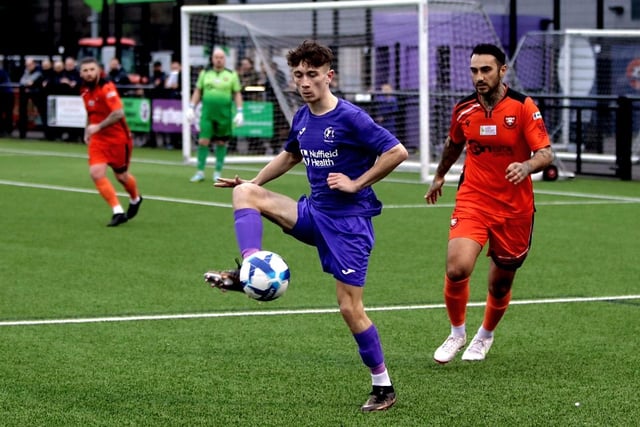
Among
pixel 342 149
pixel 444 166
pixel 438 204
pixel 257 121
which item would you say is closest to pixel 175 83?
pixel 257 121

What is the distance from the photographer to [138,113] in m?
31.1

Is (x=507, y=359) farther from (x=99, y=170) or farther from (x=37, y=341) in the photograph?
(x=99, y=170)

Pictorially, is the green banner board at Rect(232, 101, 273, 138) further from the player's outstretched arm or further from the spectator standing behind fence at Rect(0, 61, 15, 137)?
the player's outstretched arm

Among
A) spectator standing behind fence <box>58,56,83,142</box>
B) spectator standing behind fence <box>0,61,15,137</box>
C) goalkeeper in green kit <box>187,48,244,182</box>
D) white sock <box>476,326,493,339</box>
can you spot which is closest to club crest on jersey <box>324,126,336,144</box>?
white sock <box>476,326,493,339</box>

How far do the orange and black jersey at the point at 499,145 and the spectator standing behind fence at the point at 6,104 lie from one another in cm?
2818

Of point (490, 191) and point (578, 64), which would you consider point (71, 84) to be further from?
point (490, 191)

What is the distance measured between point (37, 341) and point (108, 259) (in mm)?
4156

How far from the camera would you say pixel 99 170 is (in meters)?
15.9

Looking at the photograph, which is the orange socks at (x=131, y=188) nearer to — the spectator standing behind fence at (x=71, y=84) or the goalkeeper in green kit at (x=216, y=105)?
the goalkeeper in green kit at (x=216, y=105)

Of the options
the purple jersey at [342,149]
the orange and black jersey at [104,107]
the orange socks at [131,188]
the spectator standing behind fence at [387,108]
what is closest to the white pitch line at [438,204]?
the orange socks at [131,188]

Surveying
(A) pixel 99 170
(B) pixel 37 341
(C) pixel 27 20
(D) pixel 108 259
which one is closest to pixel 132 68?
(C) pixel 27 20

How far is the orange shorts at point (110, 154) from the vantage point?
627 inches

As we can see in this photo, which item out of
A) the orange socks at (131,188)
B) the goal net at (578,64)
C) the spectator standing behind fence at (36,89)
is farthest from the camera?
the spectator standing behind fence at (36,89)

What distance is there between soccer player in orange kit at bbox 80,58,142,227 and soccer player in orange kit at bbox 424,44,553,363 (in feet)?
26.5
